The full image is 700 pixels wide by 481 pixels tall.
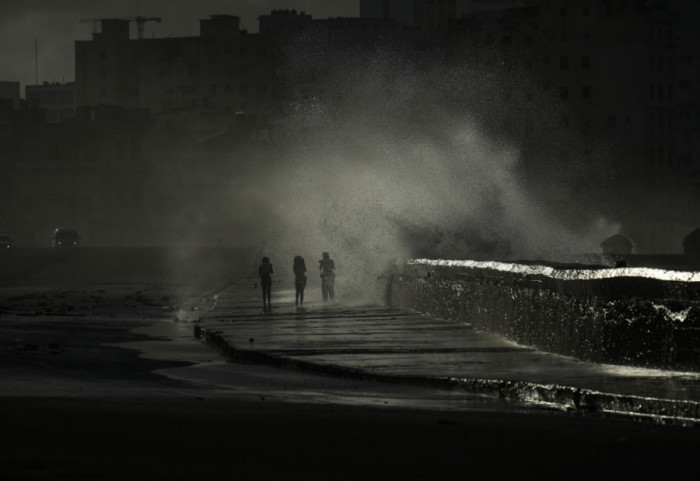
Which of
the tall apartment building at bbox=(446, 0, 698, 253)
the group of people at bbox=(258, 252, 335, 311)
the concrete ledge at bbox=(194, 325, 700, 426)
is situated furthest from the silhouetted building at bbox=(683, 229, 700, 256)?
the concrete ledge at bbox=(194, 325, 700, 426)

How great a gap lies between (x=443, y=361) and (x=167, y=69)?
16364 centimetres

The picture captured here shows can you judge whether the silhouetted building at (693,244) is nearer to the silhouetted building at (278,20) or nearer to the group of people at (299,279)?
the group of people at (299,279)

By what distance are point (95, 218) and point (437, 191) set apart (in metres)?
82.1

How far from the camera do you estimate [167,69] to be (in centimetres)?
17850

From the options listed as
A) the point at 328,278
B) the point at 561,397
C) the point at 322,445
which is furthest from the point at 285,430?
the point at 328,278

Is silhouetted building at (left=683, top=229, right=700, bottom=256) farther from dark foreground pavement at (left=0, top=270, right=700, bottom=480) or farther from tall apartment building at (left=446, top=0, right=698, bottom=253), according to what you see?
tall apartment building at (left=446, top=0, right=698, bottom=253)

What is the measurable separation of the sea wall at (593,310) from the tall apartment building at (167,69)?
156m

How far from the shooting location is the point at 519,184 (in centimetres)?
12394

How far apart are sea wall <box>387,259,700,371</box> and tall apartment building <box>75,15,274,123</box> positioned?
15558 cm

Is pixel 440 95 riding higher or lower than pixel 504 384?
higher

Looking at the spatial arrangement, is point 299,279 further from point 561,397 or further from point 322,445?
point 322,445

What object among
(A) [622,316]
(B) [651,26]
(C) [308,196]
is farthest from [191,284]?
(B) [651,26]

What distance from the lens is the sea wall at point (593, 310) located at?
48.8ft

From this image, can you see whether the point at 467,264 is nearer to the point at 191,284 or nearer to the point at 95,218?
the point at 191,284
